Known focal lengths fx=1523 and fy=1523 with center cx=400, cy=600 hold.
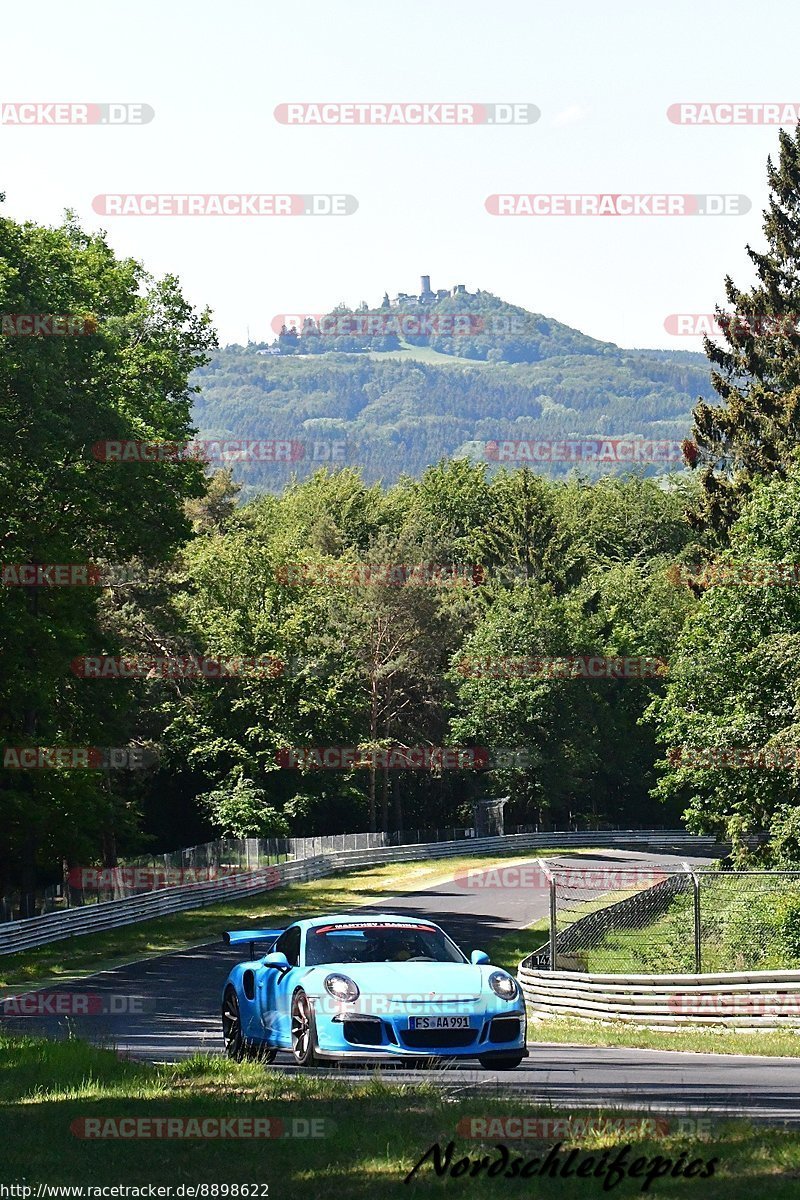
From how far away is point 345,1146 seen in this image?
7.86 metres

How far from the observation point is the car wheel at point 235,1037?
13459mm

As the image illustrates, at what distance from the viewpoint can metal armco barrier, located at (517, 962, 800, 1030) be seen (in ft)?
58.7

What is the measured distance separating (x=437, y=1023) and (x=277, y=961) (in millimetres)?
1925

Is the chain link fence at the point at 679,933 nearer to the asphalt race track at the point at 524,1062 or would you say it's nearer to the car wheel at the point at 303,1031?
the asphalt race track at the point at 524,1062

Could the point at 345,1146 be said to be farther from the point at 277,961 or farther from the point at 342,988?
the point at 277,961

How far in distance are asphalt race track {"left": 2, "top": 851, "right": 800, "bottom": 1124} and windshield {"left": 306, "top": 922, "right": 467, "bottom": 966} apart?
36.1 inches

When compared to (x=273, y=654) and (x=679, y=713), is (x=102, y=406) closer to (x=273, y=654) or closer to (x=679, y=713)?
(x=679, y=713)

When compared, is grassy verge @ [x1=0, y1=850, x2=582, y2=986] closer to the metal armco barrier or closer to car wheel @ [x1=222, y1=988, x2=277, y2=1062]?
the metal armco barrier

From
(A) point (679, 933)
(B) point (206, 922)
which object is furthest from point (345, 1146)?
(B) point (206, 922)

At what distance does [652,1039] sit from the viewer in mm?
17984

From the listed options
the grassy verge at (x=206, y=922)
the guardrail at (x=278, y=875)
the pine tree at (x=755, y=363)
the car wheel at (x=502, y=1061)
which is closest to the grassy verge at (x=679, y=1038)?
the car wheel at (x=502, y=1061)

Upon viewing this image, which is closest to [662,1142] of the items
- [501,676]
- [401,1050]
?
[401,1050]
